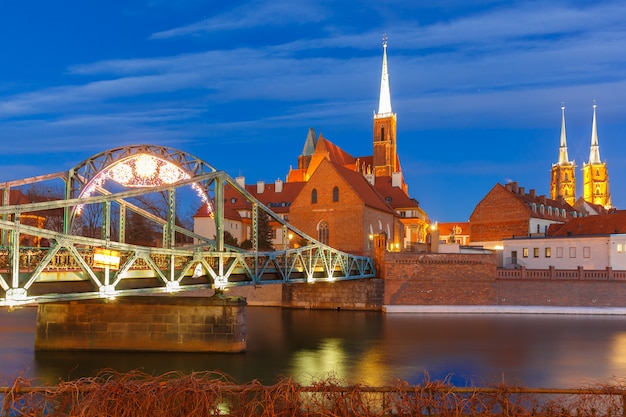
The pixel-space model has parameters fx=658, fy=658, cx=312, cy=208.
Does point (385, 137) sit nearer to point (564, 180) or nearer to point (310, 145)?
point (310, 145)

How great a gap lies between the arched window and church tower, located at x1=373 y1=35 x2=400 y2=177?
3803 centimetres

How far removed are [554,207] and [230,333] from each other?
183 ft

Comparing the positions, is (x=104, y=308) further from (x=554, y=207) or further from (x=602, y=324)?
(x=554, y=207)

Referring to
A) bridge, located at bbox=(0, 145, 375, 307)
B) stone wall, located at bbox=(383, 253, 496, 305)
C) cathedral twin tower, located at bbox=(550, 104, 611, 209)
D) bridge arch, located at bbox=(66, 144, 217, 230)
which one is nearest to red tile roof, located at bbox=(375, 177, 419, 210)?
stone wall, located at bbox=(383, 253, 496, 305)

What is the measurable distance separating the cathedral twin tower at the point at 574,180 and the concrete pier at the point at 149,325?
128162mm

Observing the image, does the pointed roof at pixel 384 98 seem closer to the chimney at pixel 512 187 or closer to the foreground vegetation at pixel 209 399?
the chimney at pixel 512 187

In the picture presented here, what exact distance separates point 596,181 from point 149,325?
450 feet

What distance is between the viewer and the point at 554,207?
73375 mm

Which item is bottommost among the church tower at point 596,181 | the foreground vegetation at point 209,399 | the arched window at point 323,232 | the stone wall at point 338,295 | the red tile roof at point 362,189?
the stone wall at point 338,295

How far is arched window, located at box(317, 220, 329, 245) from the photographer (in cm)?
6272

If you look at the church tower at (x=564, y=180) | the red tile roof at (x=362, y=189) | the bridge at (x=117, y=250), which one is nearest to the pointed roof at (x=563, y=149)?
the church tower at (x=564, y=180)

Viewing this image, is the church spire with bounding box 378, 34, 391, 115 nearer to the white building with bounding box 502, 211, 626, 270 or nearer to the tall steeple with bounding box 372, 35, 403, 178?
the tall steeple with bounding box 372, 35, 403, 178

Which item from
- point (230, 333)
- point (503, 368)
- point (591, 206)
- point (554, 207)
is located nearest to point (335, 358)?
point (230, 333)

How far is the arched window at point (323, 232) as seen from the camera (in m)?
62.7
